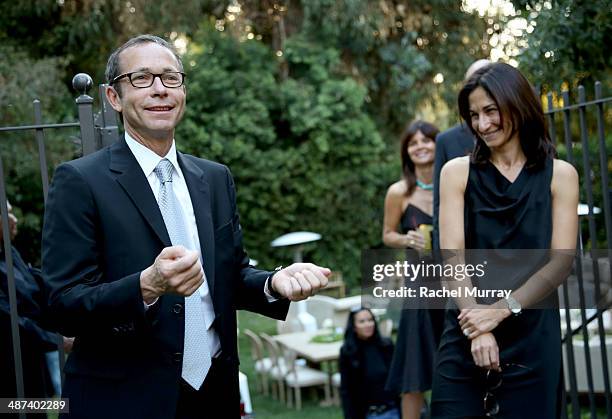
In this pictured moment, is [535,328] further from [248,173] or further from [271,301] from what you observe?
[248,173]

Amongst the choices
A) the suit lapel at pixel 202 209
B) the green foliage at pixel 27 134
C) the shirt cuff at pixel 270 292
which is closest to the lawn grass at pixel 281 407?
the green foliage at pixel 27 134

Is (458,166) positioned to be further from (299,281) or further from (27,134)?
(27,134)

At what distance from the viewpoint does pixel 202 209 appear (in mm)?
2611

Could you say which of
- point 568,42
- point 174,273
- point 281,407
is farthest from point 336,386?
point 174,273

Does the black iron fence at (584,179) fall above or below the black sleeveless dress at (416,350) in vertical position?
above

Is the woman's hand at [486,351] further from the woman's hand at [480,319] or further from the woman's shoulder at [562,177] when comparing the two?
the woman's shoulder at [562,177]

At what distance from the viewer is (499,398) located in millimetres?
3342

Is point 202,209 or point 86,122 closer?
point 202,209

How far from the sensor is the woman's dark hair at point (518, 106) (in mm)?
3432

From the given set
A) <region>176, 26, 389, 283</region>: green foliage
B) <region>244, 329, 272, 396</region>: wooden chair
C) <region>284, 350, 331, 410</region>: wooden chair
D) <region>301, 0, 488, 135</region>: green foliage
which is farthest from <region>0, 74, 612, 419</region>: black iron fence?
<region>301, 0, 488, 135</region>: green foliage

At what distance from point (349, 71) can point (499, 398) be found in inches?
623

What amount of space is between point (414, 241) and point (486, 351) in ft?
7.42

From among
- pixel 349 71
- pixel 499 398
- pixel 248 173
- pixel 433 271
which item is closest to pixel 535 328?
pixel 499 398

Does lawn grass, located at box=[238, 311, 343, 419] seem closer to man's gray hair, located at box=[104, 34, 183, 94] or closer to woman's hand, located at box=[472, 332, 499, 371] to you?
woman's hand, located at box=[472, 332, 499, 371]
